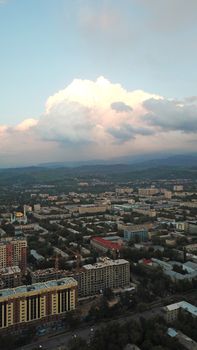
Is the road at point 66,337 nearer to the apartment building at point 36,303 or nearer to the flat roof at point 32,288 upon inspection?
the apartment building at point 36,303

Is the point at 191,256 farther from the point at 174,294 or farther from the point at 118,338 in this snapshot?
the point at 118,338

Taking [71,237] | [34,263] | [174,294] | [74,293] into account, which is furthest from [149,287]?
[71,237]

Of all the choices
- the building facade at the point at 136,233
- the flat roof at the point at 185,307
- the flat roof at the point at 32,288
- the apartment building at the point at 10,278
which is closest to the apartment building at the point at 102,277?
the flat roof at the point at 32,288

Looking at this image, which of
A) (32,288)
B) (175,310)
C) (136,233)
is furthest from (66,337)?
(136,233)

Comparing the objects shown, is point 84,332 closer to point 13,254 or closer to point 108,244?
point 13,254

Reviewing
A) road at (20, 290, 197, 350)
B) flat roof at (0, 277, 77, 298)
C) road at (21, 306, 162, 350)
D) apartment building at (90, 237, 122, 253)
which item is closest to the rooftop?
apartment building at (90, 237, 122, 253)

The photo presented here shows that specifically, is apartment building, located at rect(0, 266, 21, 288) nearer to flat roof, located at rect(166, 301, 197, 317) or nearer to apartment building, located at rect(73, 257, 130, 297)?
apartment building, located at rect(73, 257, 130, 297)
